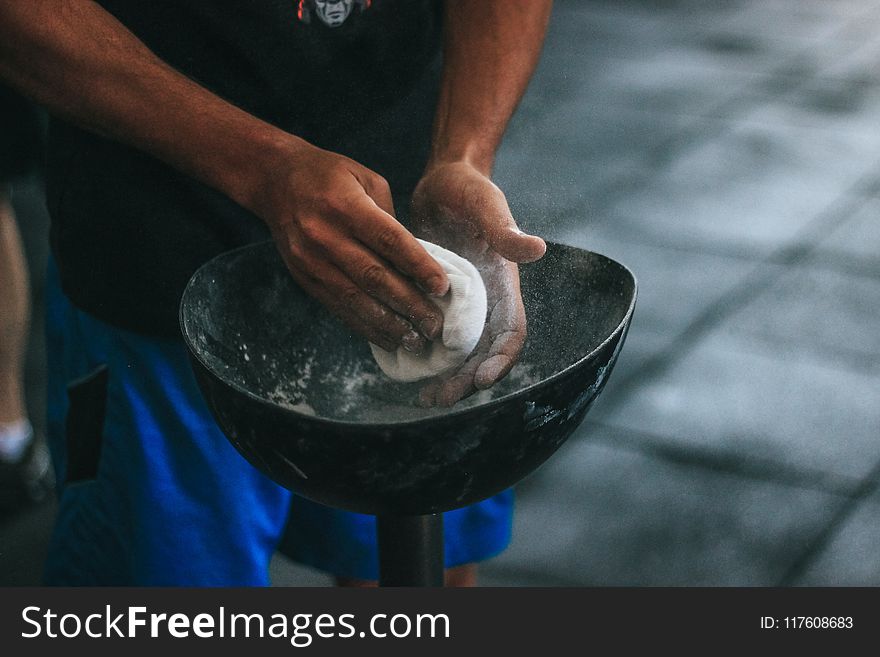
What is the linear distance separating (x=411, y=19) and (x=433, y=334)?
1.52 ft

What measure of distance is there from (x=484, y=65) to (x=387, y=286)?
43 cm

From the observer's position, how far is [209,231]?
4.16ft

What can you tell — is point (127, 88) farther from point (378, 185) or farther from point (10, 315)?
point (10, 315)

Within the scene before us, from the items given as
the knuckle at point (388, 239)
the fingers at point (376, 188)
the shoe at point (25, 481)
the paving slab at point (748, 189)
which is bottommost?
the knuckle at point (388, 239)

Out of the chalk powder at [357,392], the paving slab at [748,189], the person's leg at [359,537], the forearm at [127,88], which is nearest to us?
the forearm at [127,88]

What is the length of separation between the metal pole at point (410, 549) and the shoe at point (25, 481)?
1620 mm

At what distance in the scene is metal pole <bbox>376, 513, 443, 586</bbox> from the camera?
3.73 ft

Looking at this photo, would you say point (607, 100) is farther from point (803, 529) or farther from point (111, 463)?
point (111, 463)

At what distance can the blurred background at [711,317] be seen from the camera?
228 cm

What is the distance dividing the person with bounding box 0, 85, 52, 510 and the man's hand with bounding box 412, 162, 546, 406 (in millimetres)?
1589

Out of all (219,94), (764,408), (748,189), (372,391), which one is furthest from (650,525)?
(748,189)

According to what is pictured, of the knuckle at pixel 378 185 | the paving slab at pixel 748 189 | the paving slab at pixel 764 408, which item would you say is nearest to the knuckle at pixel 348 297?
the knuckle at pixel 378 185

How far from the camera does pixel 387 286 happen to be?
39.9 inches

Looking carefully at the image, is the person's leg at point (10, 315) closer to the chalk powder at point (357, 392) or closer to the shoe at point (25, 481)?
the shoe at point (25, 481)
